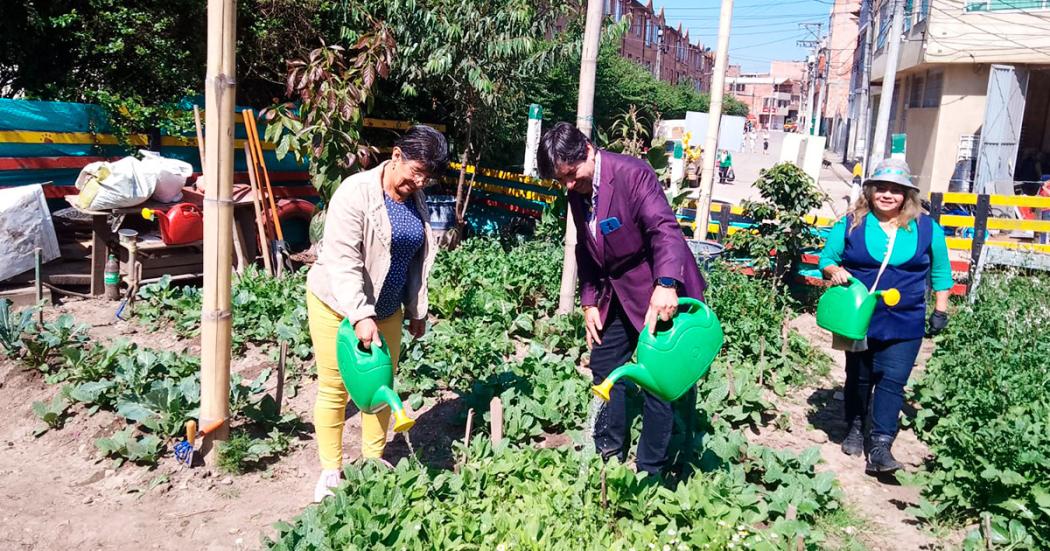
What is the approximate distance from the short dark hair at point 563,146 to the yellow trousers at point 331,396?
92cm

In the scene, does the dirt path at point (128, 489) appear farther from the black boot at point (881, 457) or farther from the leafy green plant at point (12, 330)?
the black boot at point (881, 457)

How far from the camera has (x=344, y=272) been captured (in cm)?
284

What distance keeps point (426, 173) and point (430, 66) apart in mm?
5017

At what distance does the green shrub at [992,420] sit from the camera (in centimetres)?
302

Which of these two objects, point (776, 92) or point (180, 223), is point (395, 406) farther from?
point (776, 92)

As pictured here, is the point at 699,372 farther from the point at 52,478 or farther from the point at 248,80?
the point at 248,80

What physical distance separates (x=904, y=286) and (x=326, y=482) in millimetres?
2760

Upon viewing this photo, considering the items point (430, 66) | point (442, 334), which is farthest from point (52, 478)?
point (430, 66)

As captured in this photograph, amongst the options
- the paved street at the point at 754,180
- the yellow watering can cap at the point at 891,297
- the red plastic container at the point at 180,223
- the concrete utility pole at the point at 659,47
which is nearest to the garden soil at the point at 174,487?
the yellow watering can cap at the point at 891,297

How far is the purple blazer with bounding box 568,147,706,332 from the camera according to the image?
2919 millimetres

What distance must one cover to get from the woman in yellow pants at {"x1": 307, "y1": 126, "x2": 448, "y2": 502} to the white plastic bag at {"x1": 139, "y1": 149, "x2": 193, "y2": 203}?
347 centimetres

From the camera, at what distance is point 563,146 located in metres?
2.82

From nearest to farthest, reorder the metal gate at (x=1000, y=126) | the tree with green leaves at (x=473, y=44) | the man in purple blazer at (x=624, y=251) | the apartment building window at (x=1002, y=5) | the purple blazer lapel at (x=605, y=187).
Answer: the man in purple blazer at (x=624, y=251) < the purple blazer lapel at (x=605, y=187) < the tree with green leaves at (x=473, y=44) < the metal gate at (x=1000, y=126) < the apartment building window at (x=1002, y=5)

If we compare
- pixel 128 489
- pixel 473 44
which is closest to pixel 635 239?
pixel 128 489
